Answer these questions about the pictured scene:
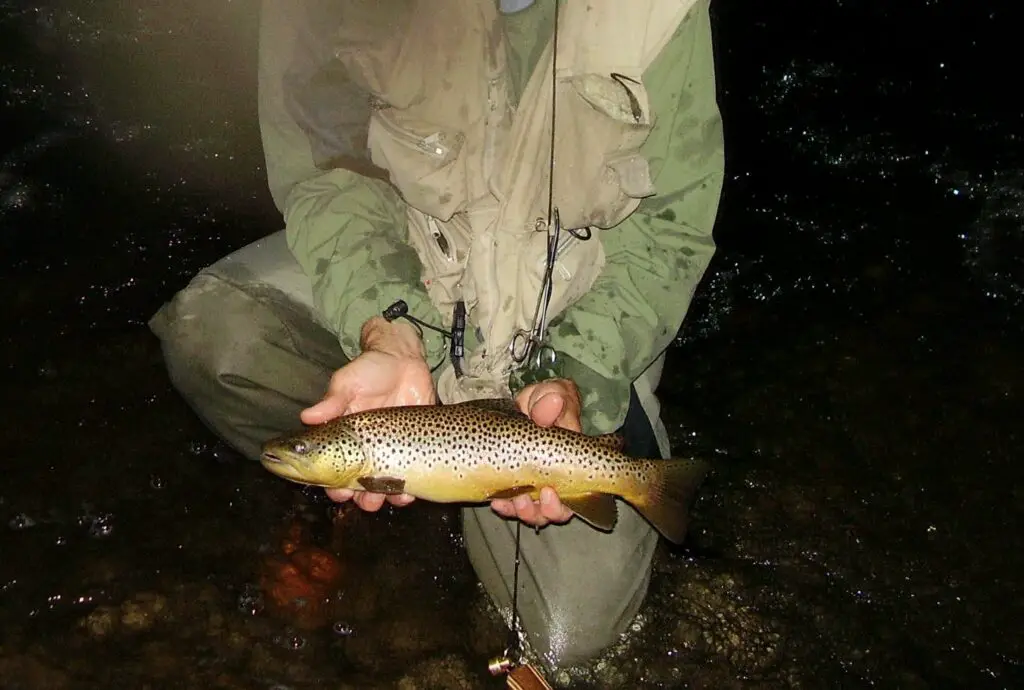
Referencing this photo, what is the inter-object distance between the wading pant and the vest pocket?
0.64m

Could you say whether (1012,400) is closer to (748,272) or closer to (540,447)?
(748,272)

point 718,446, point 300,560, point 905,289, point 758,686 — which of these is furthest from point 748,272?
point 300,560

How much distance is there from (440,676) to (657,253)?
1.59 m

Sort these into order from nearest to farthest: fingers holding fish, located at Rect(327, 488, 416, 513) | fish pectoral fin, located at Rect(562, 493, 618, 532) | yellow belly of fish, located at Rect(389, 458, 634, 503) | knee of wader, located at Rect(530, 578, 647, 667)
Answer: yellow belly of fish, located at Rect(389, 458, 634, 503)
fish pectoral fin, located at Rect(562, 493, 618, 532)
fingers holding fish, located at Rect(327, 488, 416, 513)
knee of wader, located at Rect(530, 578, 647, 667)

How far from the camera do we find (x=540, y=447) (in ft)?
9.11

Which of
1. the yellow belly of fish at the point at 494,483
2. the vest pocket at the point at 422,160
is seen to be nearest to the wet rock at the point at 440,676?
the yellow belly of fish at the point at 494,483

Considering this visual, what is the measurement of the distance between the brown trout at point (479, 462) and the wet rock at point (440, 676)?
0.76 metres

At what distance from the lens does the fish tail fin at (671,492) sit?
285 centimetres

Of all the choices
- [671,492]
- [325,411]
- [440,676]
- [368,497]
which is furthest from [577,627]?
[325,411]

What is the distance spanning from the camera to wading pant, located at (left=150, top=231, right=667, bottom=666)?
10.9 ft

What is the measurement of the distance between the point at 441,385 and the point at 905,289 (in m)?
3.18

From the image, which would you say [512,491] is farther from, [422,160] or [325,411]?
[422,160]

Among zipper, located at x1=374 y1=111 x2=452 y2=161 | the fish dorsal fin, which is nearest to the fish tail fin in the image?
the fish dorsal fin

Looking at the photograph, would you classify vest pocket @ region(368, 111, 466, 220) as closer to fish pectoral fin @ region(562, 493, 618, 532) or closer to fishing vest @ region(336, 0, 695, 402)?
fishing vest @ region(336, 0, 695, 402)
